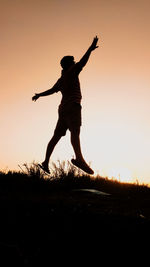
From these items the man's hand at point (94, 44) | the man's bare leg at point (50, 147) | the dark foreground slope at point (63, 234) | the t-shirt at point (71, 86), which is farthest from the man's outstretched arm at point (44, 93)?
the dark foreground slope at point (63, 234)

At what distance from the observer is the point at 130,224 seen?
226 centimetres

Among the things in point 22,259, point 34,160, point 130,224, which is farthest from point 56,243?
point 34,160

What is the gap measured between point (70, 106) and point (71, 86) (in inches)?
16.0

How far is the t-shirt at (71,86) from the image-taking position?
5.55m

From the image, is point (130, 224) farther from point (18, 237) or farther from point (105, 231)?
point (18, 237)

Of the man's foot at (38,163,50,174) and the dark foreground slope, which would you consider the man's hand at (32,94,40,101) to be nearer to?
the man's foot at (38,163,50,174)

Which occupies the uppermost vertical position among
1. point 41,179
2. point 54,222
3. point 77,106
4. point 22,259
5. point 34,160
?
point 77,106

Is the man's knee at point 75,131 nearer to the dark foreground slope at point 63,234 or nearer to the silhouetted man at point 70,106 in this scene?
the silhouetted man at point 70,106

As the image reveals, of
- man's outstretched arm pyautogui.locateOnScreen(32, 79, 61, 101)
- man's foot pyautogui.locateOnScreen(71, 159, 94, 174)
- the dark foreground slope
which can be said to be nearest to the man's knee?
man's foot pyautogui.locateOnScreen(71, 159, 94, 174)

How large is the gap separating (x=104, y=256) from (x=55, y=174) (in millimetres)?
3901

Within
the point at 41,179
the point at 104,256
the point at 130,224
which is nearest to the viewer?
the point at 104,256

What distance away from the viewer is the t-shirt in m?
5.55

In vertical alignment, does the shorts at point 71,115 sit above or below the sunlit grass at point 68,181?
above

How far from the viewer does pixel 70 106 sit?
550 centimetres
